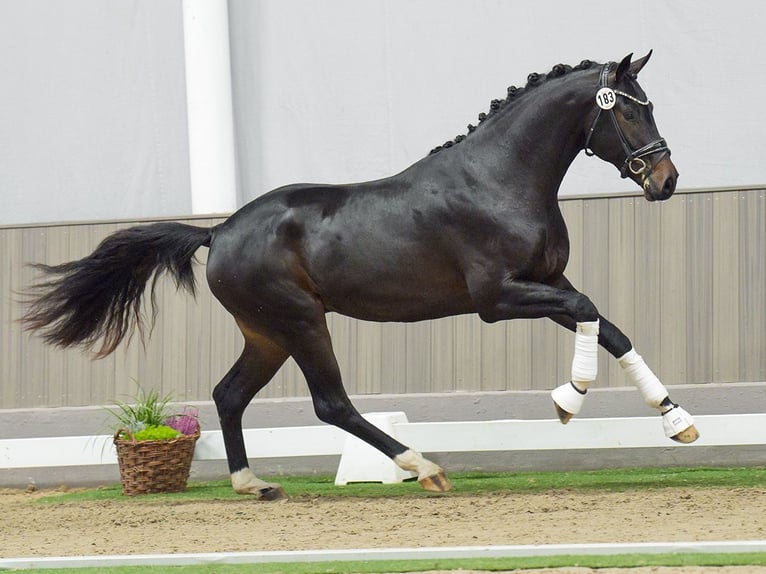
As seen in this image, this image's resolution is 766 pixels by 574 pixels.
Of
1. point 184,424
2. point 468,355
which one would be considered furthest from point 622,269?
point 184,424

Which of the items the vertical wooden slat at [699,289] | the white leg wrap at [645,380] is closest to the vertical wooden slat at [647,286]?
the vertical wooden slat at [699,289]

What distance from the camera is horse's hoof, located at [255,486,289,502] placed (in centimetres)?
583

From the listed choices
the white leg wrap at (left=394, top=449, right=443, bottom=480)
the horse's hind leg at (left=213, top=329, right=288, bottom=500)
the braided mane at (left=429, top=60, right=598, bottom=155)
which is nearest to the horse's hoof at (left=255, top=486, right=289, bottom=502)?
the horse's hind leg at (left=213, top=329, right=288, bottom=500)

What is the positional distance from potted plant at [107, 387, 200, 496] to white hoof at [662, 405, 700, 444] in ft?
9.67

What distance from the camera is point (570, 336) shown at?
7.22 m

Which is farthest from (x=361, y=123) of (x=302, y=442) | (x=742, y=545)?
(x=742, y=545)

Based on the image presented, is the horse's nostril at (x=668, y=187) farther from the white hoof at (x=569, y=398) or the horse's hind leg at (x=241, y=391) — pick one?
the horse's hind leg at (x=241, y=391)

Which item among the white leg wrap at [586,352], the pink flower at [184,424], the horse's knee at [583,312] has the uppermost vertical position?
the horse's knee at [583,312]

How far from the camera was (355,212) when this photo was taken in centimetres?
559

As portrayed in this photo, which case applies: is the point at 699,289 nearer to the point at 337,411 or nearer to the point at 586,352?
the point at 586,352

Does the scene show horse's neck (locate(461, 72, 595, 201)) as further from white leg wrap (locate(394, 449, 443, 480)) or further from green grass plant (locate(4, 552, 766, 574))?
green grass plant (locate(4, 552, 766, 574))

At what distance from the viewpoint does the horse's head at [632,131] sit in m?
5.07

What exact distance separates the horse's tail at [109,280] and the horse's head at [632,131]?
230cm

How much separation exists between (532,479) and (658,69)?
3.01 m
